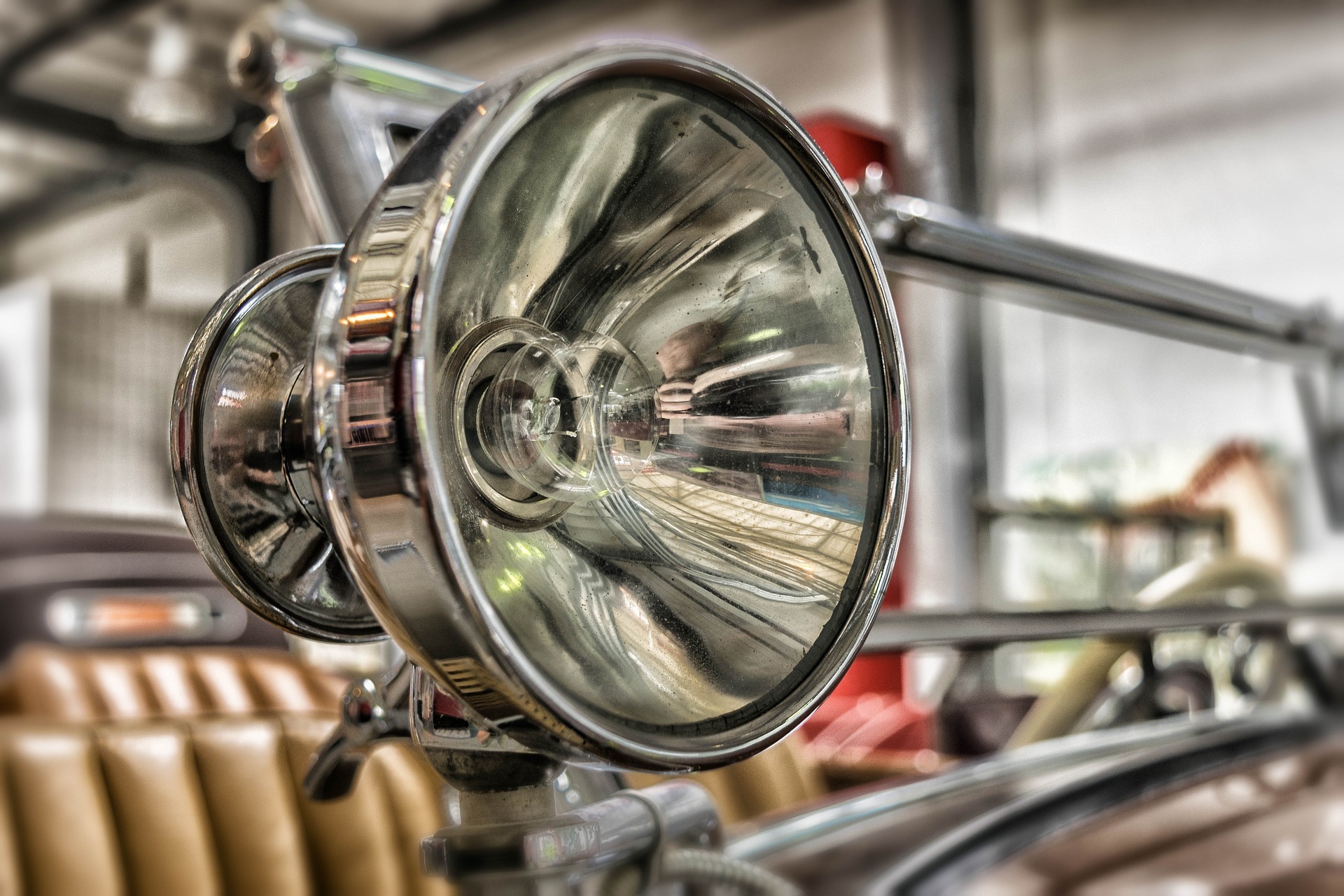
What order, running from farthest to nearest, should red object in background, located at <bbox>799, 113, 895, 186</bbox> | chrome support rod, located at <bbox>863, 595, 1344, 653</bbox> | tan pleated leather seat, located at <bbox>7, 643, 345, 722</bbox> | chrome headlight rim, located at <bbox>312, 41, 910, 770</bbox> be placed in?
tan pleated leather seat, located at <bbox>7, 643, 345, 722</bbox> → red object in background, located at <bbox>799, 113, 895, 186</bbox> → chrome support rod, located at <bbox>863, 595, 1344, 653</bbox> → chrome headlight rim, located at <bbox>312, 41, 910, 770</bbox>

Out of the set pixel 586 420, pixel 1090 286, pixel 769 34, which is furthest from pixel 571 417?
pixel 769 34

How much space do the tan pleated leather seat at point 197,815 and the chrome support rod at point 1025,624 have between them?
50 cm

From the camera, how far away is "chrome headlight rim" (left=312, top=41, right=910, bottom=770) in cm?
25

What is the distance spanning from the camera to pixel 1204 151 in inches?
128

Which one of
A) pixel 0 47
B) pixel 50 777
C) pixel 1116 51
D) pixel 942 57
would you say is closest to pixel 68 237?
pixel 0 47

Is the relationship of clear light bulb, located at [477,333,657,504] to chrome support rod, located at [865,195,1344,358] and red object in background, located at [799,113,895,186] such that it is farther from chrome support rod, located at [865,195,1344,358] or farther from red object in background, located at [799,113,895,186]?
red object in background, located at [799,113,895,186]

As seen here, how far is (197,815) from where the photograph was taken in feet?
3.46

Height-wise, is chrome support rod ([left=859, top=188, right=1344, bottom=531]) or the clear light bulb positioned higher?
chrome support rod ([left=859, top=188, right=1344, bottom=531])

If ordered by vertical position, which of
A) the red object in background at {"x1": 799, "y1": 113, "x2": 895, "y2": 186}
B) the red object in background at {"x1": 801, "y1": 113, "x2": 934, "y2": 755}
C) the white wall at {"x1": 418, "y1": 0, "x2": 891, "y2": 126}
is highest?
the white wall at {"x1": 418, "y1": 0, "x2": 891, "y2": 126}

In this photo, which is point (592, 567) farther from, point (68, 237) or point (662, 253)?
point (68, 237)

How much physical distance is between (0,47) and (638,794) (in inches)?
242

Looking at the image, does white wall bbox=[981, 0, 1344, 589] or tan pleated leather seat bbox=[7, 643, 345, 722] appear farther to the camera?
white wall bbox=[981, 0, 1344, 589]

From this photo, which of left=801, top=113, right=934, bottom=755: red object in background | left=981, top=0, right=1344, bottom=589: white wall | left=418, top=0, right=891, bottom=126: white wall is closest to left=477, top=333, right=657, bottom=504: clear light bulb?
left=801, top=113, right=934, bottom=755: red object in background

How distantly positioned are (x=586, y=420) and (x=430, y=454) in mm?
107
